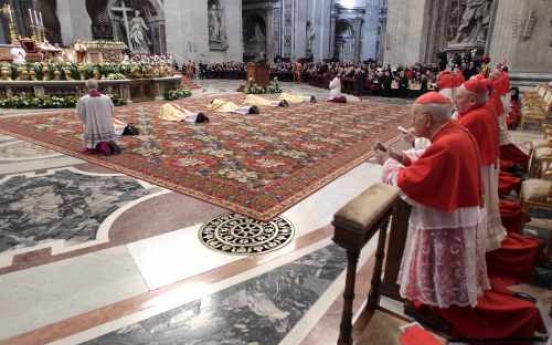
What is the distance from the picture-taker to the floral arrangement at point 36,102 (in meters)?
11.2

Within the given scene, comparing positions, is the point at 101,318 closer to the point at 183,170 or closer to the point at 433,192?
the point at 433,192

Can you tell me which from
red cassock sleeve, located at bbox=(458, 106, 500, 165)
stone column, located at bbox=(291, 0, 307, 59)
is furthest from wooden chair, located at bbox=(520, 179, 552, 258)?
stone column, located at bbox=(291, 0, 307, 59)

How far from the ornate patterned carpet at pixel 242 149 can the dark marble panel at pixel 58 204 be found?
0.54 meters

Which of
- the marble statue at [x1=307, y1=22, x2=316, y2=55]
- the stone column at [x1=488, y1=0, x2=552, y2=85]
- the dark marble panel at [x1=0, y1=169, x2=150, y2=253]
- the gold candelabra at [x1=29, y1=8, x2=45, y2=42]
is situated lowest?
the dark marble panel at [x1=0, y1=169, x2=150, y2=253]

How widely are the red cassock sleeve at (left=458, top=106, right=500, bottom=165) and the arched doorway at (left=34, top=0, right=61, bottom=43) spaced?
24809mm

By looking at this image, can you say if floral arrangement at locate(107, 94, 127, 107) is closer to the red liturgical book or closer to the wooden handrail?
the wooden handrail

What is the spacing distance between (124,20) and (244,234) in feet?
80.2

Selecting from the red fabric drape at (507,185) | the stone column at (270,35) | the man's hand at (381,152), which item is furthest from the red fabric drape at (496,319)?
the stone column at (270,35)

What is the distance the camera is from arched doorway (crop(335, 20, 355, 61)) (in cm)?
3476

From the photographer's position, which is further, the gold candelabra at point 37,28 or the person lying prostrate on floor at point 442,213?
the gold candelabra at point 37,28

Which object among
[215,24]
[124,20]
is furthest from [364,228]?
[215,24]

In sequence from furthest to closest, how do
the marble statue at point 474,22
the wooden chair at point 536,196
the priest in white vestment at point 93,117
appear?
the marble statue at point 474,22 < the priest in white vestment at point 93,117 < the wooden chair at point 536,196

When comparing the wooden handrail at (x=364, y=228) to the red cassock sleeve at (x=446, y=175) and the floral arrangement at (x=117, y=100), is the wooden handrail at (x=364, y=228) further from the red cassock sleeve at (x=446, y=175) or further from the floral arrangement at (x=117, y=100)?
the floral arrangement at (x=117, y=100)

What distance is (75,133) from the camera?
25.7 ft
